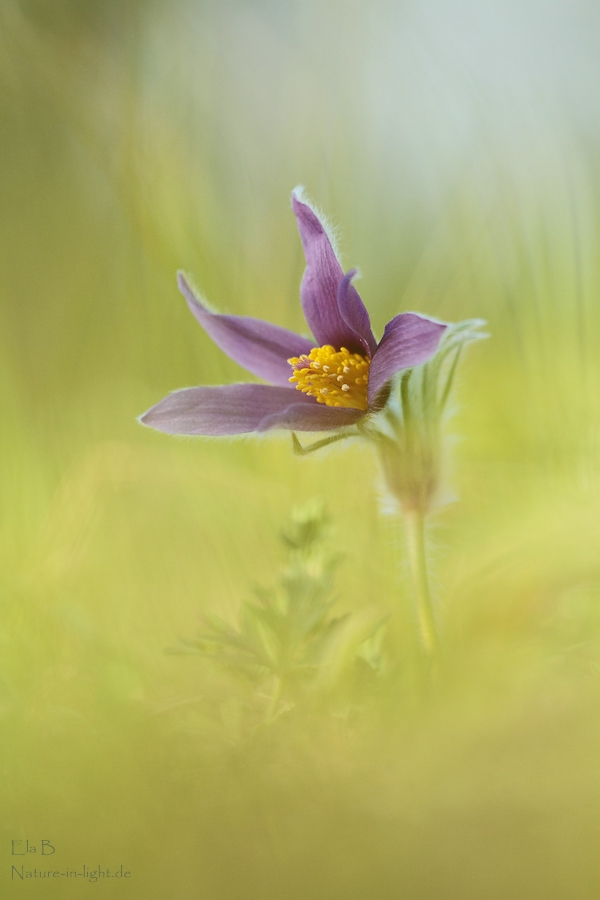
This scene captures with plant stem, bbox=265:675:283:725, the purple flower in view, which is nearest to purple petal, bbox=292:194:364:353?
the purple flower

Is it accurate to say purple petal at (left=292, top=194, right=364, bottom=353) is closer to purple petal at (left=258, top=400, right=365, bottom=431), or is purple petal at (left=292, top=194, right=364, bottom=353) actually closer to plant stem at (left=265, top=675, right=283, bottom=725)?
purple petal at (left=258, top=400, right=365, bottom=431)

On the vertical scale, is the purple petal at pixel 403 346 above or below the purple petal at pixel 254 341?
below

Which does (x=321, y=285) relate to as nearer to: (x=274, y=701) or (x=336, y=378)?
(x=336, y=378)

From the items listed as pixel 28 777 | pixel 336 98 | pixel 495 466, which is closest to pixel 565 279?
pixel 495 466

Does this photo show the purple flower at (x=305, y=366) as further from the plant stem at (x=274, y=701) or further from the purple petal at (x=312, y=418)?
the plant stem at (x=274, y=701)

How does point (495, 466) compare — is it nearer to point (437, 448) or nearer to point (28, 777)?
point (437, 448)

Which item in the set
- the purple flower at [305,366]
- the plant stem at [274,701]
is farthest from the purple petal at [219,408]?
the plant stem at [274,701]
